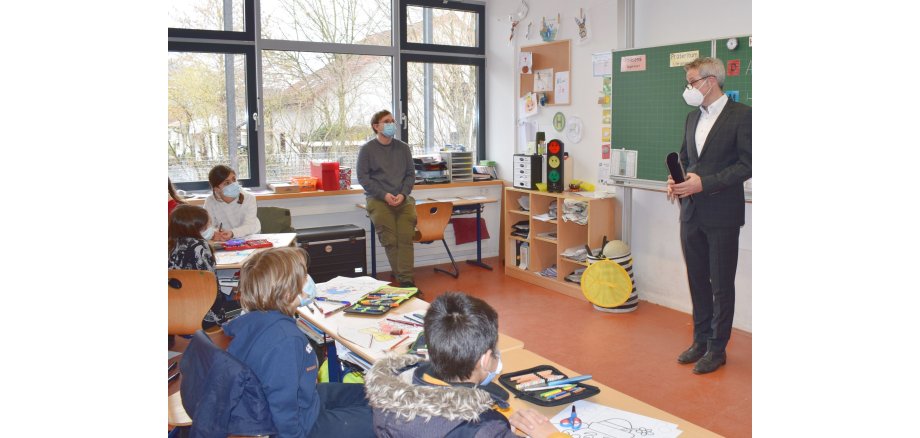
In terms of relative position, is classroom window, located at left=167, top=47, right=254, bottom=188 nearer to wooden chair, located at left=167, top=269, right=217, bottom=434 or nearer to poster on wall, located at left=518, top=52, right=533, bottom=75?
poster on wall, located at left=518, top=52, right=533, bottom=75

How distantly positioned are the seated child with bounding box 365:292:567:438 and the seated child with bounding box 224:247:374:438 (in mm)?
436

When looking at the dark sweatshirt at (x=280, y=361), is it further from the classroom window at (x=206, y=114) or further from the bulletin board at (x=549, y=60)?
the bulletin board at (x=549, y=60)

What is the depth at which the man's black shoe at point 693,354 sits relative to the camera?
174 inches

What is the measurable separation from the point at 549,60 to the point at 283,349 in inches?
207

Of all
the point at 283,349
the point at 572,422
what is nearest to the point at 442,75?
the point at 283,349

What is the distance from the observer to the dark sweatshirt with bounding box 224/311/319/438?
7.04 ft

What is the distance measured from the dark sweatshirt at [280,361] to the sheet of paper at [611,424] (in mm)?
772

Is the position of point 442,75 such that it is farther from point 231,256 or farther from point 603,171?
point 231,256

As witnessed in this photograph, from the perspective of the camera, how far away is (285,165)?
22.7ft

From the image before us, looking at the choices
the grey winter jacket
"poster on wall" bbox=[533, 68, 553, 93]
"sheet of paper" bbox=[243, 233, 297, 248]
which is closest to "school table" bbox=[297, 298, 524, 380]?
the grey winter jacket
